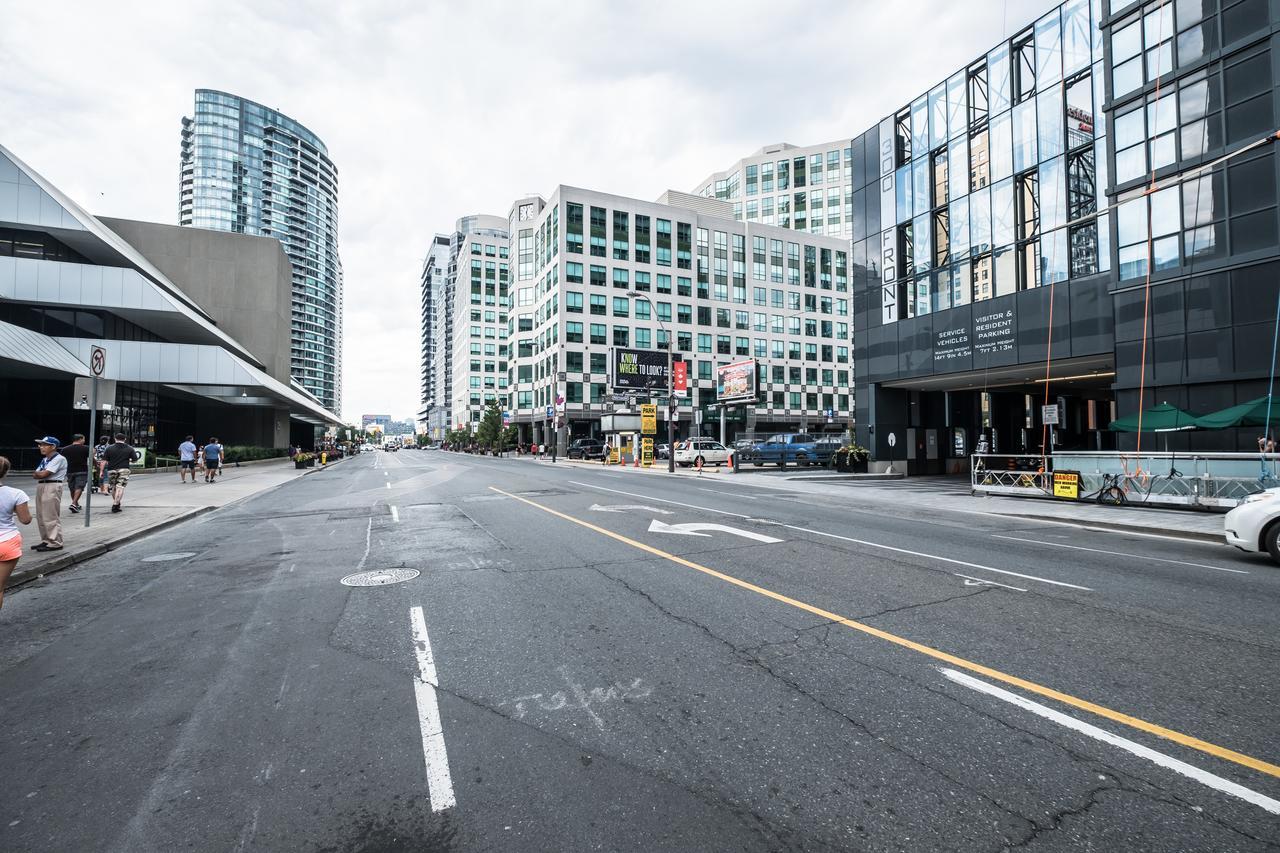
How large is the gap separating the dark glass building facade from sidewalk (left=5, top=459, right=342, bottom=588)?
923 inches

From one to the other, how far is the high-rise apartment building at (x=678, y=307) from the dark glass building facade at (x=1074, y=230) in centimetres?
3256

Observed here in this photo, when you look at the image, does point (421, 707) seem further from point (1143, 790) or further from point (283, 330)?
point (283, 330)

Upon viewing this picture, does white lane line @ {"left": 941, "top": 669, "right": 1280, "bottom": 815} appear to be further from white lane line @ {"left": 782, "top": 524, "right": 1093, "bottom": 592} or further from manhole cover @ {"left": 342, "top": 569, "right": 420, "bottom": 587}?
manhole cover @ {"left": 342, "top": 569, "right": 420, "bottom": 587}

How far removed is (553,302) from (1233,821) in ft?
223

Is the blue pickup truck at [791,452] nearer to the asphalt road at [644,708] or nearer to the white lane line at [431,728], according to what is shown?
the asphalt road at [644,708]

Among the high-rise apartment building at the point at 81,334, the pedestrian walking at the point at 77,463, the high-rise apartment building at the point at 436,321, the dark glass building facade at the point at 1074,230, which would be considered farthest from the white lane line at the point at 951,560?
the high-rise apartment building at the point at 436,321

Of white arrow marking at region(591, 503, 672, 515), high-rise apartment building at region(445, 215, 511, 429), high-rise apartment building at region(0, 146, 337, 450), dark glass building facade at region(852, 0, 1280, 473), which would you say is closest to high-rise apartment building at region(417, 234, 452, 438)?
high-rise apartment building at region(445, 215, 511, 429)

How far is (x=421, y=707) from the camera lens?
12.4ft

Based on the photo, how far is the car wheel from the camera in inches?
330

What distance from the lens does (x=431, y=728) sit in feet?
11.5

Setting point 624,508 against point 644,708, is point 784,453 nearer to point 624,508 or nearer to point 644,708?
point 624,508

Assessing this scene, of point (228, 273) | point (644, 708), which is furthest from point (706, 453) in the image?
point (228, 273)

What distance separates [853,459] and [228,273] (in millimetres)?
57674

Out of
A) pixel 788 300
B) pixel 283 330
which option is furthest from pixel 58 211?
pixel 788 300
